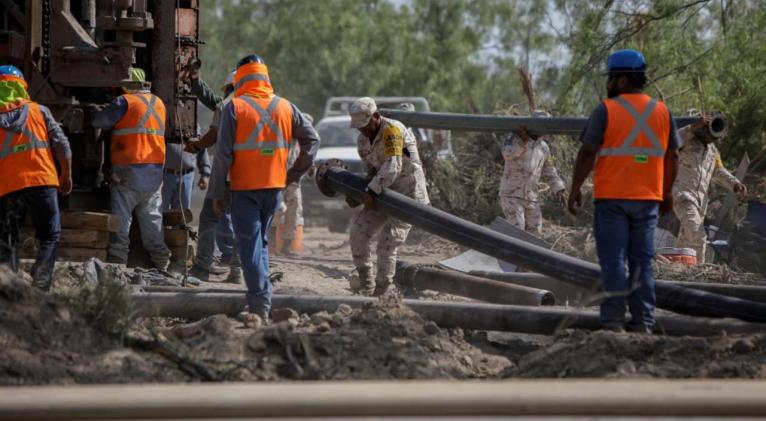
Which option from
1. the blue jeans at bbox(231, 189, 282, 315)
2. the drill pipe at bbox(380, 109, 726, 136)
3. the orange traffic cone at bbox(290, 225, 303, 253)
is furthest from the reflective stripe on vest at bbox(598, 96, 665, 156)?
the orange traffic cone at bbox(290, 225, 303, 253)

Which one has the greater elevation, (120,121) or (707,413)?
(120,121)

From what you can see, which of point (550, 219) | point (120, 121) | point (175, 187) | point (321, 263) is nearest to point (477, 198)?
point (550, 219)

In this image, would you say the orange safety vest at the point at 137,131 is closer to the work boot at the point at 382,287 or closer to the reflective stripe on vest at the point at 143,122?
the reflective stripe on vest at the point at 143,122

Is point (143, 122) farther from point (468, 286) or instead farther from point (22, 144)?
point (468, 286)

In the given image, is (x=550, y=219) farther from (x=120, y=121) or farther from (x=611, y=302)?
(x=611, y=302)

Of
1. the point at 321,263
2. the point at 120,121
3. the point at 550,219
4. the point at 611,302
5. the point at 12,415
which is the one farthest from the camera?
the point at 550,219

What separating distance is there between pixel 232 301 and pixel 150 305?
0.60m

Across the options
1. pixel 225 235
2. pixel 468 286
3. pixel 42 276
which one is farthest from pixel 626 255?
pixel 225 235

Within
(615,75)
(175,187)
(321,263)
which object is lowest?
(321,263)

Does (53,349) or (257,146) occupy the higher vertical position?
(257,146)

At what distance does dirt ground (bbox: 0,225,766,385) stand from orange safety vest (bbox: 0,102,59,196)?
2337mm

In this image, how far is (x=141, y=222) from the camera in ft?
36.3

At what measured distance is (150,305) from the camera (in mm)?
8305

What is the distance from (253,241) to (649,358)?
10.1 ft
